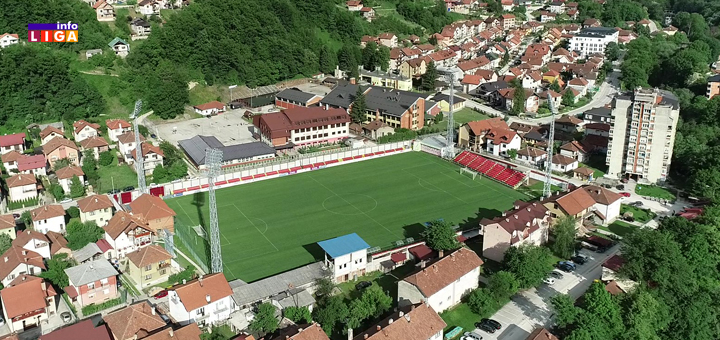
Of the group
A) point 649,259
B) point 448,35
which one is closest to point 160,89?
point 649,259

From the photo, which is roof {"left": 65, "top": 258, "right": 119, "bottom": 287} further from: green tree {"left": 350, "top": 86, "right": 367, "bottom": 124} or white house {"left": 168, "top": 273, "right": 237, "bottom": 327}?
green tree {"left": 350, "top": 86, "right": 367, "bottom": 124}

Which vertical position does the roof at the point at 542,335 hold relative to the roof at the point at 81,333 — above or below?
below

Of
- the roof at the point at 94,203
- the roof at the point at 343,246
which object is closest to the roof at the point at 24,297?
the roof at the point at 94,203

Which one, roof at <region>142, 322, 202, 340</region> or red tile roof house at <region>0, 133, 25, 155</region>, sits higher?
red tile roof house at <region>0, 133, 25, 155</region>

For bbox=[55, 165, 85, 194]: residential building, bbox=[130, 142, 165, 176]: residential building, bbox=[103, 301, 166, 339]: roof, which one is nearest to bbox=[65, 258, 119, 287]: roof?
bbox=[103, 301, 166, 339]: roof

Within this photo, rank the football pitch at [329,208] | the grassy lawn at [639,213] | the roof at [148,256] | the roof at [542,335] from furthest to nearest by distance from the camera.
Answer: the grassy lawn at [639,213] → the football pitch at [329,208] → the roof at [148,256] → the roof at [542,335]

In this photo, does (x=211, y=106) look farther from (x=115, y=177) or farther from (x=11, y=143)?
(x=11, y=143)

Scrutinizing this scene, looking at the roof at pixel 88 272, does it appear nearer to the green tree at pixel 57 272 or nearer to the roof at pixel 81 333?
the green tree at pixel 57 272

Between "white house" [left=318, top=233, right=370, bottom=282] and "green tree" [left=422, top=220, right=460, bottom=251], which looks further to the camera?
"green tree" [left=422, top=220, right=460, bottom=251]

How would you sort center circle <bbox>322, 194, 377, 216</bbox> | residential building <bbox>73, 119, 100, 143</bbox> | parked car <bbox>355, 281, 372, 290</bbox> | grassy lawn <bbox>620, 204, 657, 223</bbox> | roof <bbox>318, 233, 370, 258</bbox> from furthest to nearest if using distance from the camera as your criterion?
residential building <bbox>73, 119, 100, 143</bbox>, center circle <bbox>322, 194, 377, 216</bbox>, grassy lawn <bbox>620, 204, 657, 223</bbox>, roof <bbox>318, 233, 370, 258</bbox>, parked car <bbox>355, 281, 372, 290</bbox>
